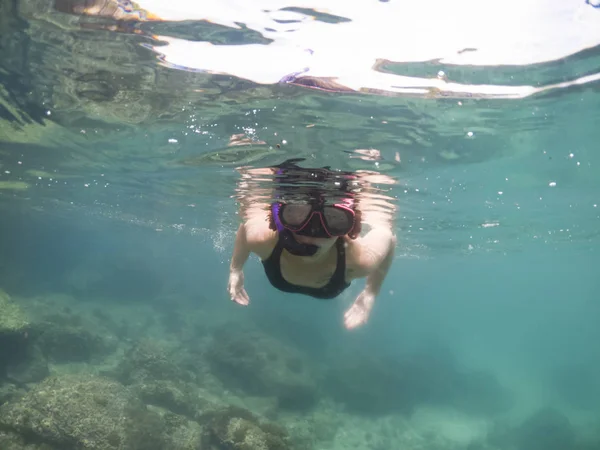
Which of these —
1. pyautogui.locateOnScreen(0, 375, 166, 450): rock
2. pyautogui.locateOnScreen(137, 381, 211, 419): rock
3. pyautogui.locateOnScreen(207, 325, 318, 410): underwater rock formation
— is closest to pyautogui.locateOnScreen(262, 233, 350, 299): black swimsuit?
pyautogui.locateOnScreen(0, 375, 166, 450): rock

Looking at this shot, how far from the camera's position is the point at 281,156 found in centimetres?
1273

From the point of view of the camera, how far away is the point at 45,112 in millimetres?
12859

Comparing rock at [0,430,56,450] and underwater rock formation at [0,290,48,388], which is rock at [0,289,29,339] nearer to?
underwater rock formation at [0,290,48,388]

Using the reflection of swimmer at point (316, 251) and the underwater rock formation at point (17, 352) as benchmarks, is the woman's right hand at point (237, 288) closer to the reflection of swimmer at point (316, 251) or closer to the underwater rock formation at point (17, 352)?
the reflection of swimmer at point (316, 251)

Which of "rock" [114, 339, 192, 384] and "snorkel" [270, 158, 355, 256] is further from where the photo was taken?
"rock" [114, 339, 192, 384]

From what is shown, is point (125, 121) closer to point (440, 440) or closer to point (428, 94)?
point (428, 94)

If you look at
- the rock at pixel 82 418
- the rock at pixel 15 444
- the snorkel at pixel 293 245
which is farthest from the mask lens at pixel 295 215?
the rock at pixel 15 444

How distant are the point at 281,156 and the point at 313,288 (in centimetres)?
664

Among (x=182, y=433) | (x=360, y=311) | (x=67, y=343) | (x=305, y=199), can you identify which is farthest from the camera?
(x=67, y=343)

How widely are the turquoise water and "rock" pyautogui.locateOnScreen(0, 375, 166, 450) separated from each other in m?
0.06

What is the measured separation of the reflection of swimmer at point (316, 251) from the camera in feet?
19.2

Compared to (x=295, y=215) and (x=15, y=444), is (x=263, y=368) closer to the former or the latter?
(x=15, y=444)

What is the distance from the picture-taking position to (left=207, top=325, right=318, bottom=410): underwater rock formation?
72.9ft

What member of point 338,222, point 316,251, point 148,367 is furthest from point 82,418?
point 338,222
